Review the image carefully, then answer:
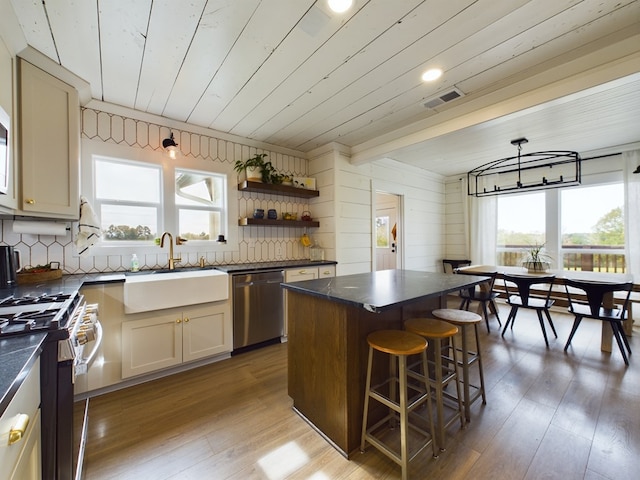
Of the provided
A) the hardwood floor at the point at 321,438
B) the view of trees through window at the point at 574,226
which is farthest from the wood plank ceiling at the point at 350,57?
the hardwood floor at the point at 321,438

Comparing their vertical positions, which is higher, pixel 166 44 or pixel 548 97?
pixel 166 44

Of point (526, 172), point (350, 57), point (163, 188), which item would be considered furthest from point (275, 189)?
point (526, 172)

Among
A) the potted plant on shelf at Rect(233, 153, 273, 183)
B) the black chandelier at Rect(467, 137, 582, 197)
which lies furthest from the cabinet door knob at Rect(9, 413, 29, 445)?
the black chandelier at Rect(467, 137, 582, 197)

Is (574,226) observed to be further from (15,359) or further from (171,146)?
(15,359)

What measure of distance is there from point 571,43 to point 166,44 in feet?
9.09

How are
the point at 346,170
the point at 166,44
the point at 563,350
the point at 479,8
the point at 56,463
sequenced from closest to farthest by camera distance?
the point at 56,463 → the point at 479,8 → the point at 166,44 → the point at 563,350 → the point at 346,170

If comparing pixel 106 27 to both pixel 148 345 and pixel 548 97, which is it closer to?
pixel 148 345

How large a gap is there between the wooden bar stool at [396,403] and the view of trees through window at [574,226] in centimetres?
445

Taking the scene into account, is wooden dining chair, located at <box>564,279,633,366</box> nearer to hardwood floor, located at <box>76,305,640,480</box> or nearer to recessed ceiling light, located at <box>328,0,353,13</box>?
hardwood floor, located at <box>76,305,640,480</box>

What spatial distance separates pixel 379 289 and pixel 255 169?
2.41 m

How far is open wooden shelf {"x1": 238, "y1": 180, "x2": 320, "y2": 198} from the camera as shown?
3.37 metres

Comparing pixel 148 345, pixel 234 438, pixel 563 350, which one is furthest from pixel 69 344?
pixel 563 350

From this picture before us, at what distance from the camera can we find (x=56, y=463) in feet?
3.50

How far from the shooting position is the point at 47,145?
76.2 inches
